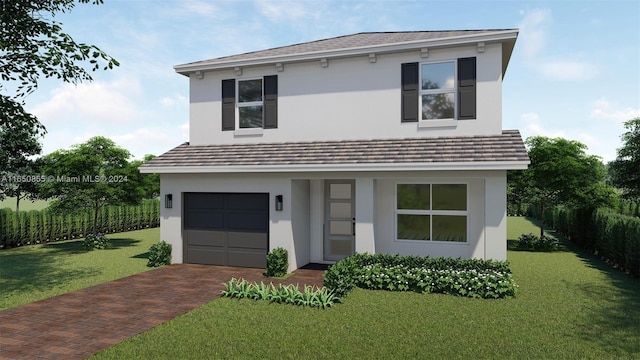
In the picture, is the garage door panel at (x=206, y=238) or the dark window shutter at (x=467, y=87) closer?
the dark window shutter at (x=467, y=87)

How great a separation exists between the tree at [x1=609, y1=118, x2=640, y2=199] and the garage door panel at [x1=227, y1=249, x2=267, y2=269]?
31.6m

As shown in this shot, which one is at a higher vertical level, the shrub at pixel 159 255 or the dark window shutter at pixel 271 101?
the dark window shutter at pixel 271 101

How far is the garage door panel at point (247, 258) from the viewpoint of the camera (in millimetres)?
12227

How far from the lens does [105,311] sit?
802cm

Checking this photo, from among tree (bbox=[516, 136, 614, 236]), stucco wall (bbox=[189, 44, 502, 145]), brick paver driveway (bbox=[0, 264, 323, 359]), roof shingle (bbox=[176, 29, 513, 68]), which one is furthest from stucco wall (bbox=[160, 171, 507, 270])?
tree (bbox=[516, 136, 614, 236])

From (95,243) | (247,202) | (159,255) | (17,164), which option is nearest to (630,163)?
(247,202)

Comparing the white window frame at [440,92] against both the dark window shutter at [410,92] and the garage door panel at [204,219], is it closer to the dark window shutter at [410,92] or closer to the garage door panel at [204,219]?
the dark window shutter at [410,92]

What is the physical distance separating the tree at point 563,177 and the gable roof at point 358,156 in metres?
7.91

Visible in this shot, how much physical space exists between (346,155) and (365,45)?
11.9 feet

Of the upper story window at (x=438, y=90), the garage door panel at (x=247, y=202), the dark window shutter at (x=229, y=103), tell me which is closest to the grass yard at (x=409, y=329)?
the garage door panel at (x=247, y=202)

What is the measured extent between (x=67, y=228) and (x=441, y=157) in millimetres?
18775

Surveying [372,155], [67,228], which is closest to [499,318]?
[372,155]

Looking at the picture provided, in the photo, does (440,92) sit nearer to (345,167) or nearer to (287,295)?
(345,167)

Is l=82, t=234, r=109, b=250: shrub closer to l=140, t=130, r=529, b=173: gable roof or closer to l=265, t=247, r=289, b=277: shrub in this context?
l=140, t=130, r=529, b=173: gable roof
